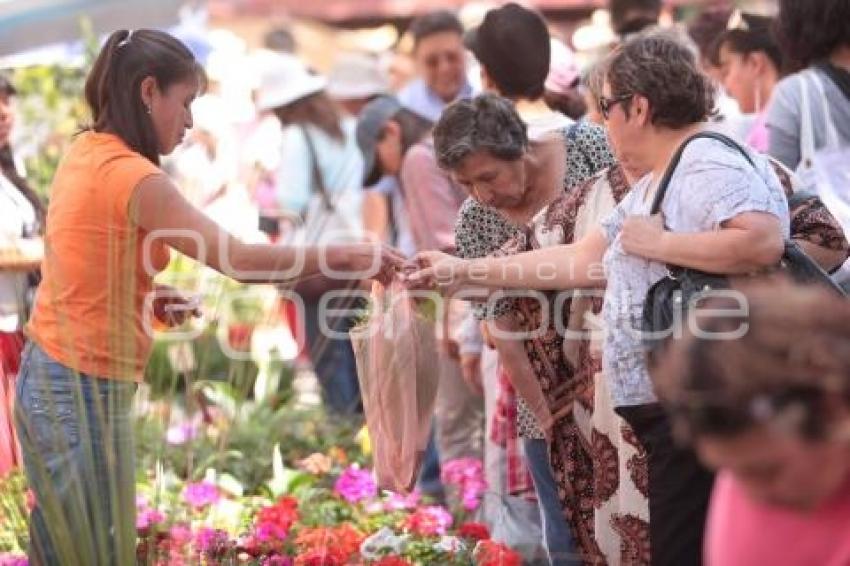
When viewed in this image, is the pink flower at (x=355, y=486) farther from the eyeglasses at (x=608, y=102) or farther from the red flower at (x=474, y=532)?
the eyeglasses at (x=608, y=102)

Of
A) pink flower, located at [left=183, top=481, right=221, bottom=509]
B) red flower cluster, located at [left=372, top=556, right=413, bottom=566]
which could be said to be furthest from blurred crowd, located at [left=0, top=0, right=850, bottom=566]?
pink flower, located at [left=183, top=481, right=221, bottom=509]

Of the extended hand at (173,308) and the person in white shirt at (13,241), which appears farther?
the person in white shirt at (13,241)

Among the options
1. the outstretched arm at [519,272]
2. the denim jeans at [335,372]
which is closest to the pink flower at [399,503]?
the denim jeans at [335,372]

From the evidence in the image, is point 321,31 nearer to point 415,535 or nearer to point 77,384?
point 415,535

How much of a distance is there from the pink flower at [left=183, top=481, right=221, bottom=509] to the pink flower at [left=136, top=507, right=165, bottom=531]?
149 mm

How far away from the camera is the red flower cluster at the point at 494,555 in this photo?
4.96 metres

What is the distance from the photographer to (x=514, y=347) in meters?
5.06

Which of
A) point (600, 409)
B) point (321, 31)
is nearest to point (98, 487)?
point (600, 409)

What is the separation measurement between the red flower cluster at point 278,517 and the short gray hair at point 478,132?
129cm

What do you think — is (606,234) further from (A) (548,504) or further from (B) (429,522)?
(B) (429,522)

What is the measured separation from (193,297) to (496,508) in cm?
141

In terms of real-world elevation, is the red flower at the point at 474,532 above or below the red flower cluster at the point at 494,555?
below

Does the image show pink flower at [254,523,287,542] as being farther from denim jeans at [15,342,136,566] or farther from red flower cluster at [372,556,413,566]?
denim jeans at [15,342,136,566]

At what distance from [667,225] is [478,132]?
39.9 inches
